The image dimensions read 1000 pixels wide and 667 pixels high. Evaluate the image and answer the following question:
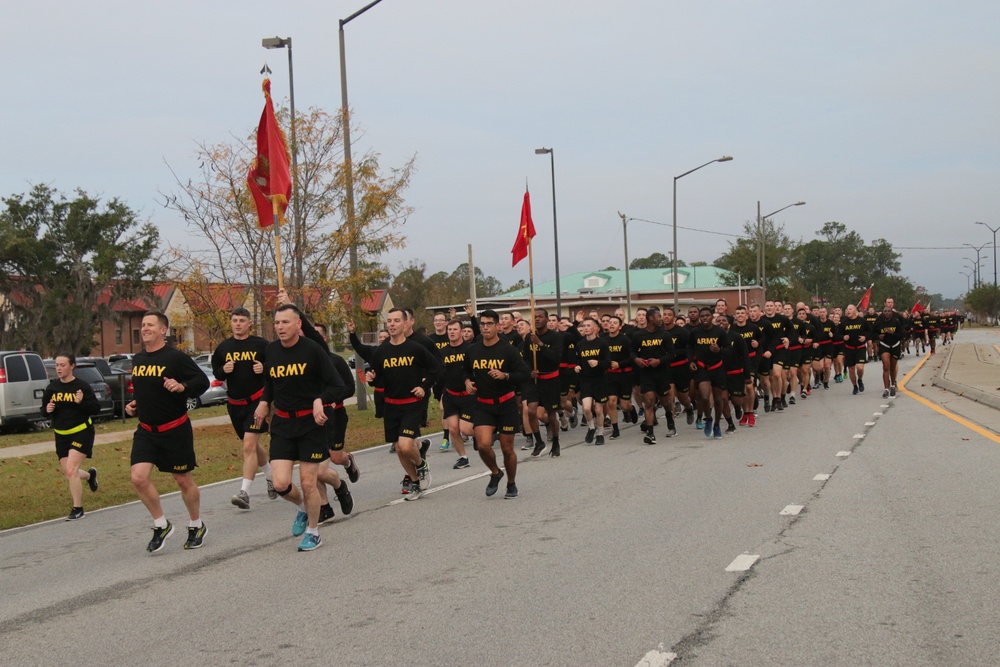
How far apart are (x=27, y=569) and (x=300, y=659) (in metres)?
3.70

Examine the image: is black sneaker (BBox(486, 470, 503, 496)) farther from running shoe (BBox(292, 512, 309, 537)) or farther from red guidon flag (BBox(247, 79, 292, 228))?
red guidon flag (BBox(247, 79, 292, 228))

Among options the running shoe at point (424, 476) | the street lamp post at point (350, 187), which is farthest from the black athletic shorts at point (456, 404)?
the street lamp post at point (350, 187)

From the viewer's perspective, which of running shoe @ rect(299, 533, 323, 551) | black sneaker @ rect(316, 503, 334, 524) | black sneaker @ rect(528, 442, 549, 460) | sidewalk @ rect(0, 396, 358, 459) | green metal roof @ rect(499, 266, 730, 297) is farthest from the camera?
green metal roof @ rect(499, 266, 730, 297)

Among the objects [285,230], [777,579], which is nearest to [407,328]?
[777,579]

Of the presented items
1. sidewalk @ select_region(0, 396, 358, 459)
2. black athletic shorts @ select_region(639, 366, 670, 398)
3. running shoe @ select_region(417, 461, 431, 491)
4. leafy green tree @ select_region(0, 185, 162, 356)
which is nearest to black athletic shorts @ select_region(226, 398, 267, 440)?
running shoe @ select_region(417, 461, 431, 491)

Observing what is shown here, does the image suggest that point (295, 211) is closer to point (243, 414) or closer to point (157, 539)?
point (243, 414)

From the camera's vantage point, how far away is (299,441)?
25.8 feet

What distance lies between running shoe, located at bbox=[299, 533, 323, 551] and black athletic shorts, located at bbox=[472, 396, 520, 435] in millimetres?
2578

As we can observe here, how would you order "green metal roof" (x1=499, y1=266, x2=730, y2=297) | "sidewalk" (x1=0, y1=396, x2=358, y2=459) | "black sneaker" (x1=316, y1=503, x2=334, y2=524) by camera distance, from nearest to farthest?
"black sneaker" (x1=316, y1=503, x2=334, y2=524)
"sidewalk" (x1=0, y1=396, x2=358, y2=459)
"green metal roof" (x1=499, y1=266, x2=730, y2=297)

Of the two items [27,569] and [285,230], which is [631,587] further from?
[285,230]

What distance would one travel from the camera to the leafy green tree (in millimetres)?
52000

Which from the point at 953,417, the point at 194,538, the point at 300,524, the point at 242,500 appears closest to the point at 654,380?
the point at 953,417

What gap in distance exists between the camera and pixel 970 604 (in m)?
5.53

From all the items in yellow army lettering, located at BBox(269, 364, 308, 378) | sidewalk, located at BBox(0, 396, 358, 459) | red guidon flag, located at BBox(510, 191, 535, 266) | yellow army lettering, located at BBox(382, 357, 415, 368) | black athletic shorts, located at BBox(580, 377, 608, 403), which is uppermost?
red guidon flag, located at BBox(510, 191, 535, 266)
